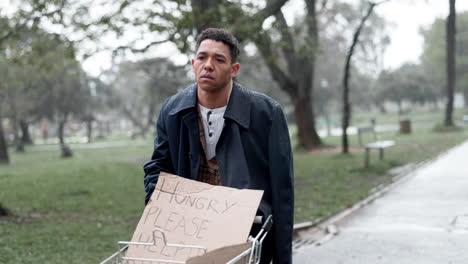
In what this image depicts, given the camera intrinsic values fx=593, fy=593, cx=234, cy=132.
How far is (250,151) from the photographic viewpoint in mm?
2859

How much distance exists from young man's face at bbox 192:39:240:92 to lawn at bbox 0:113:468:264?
4.27 meters

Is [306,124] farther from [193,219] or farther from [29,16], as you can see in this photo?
[193,219]

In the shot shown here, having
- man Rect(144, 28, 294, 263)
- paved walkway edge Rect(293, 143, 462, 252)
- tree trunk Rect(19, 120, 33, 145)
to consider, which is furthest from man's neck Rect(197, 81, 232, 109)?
tree trunk Rect(19, 120, 33, 145)

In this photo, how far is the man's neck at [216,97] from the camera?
2.93 m

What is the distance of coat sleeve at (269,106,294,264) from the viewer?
9.37ft

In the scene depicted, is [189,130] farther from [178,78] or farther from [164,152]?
[178,78]

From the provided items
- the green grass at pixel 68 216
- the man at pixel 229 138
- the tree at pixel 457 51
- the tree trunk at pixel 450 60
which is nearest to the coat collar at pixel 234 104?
the man at pixel 229 138

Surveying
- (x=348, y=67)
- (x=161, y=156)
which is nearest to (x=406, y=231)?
(x=161, y=156)

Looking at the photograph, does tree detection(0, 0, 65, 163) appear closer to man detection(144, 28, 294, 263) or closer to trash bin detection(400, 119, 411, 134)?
man detection(144, 28, 294, 263)

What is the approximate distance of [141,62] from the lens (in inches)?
1426

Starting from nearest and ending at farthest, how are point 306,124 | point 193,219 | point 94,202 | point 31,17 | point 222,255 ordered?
point 222,255 < point 193,219 < point 31,17 < point 94,202 < point 306,124

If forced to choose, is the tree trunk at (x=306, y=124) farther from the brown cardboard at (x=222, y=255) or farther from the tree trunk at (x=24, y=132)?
the tree trunk at (x=24, y=132)

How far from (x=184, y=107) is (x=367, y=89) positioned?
75.1 metres

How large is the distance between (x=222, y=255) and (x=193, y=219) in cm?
28
